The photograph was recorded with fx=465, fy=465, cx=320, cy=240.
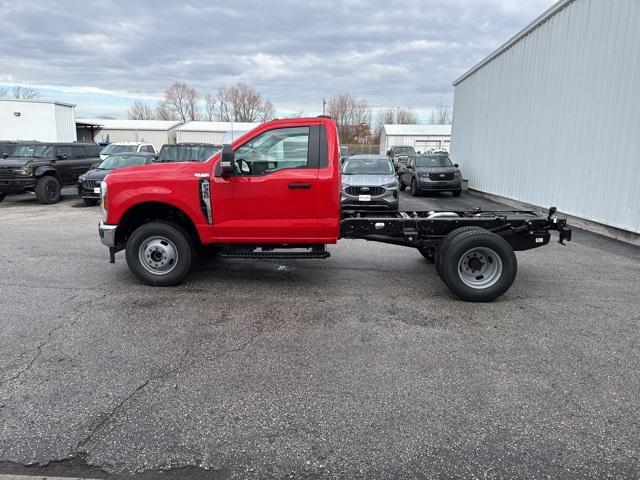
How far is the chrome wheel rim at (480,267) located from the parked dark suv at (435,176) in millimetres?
12760

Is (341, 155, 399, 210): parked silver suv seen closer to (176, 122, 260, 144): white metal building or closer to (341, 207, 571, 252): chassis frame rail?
(341, 207, 571, 252): chassis frame rail

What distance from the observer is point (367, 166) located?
13281mm

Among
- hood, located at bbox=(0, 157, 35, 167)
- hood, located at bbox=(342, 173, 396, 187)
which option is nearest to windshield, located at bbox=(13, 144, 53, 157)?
hood, located at bbox=(0, 157, 35, 167)

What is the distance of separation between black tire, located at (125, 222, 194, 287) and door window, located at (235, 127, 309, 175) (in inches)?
50.5

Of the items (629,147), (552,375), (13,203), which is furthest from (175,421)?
(13,203)

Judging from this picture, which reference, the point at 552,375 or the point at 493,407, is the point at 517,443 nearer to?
the point at 493,407

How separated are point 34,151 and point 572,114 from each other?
17505 mm

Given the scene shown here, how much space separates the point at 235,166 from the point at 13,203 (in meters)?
13.6

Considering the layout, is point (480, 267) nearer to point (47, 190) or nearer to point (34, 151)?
point (47, 190)

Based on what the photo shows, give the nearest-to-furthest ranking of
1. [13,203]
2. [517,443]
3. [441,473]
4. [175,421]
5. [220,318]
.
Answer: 1. [441,473]
2. [517,443]
3. [175,421]
4. [220,318]
5. [13,203]

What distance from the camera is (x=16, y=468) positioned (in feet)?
8.83

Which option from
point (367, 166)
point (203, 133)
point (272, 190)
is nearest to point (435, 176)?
point (367, 166)

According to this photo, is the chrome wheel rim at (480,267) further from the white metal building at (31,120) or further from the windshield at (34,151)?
the white metal building at (31,120)

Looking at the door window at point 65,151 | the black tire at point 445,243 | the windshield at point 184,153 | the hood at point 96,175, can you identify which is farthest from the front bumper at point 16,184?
the black tire at point 445,243
